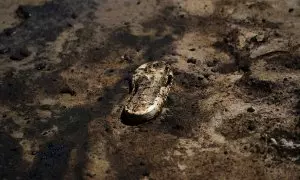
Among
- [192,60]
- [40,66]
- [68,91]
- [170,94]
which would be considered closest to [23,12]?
[40,66]

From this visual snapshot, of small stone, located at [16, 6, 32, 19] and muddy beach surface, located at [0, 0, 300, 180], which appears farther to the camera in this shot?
small stone, located at [16, 6, 32, 19]

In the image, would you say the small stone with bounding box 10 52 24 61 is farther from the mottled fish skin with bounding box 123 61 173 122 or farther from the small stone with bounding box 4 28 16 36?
the mottled fish skin with bounding box 123 61 173 122

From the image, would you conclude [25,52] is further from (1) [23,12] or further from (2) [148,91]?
(2) [148,91]

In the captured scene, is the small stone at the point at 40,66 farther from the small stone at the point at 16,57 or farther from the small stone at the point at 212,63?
the small stone at the point at 212,63

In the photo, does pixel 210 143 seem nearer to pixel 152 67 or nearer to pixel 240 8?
pixel 152 67

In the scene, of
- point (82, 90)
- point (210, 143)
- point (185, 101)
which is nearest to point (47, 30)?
point (82, 90)

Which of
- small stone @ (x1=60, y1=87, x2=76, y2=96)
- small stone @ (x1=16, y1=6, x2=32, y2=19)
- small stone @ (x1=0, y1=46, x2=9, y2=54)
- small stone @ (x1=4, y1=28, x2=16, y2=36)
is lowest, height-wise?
small stone @ (x1=60, y1=87, x2=76, y2=96)

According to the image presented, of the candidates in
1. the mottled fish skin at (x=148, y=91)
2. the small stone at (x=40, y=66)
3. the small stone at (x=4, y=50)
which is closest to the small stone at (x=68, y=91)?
the small stone at (x=40, y=66)

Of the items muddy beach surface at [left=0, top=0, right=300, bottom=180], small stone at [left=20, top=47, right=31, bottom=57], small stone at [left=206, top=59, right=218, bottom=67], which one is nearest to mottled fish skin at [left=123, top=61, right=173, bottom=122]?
muddy beach surface at [left=0, top=0, right=300, bottom=180]
